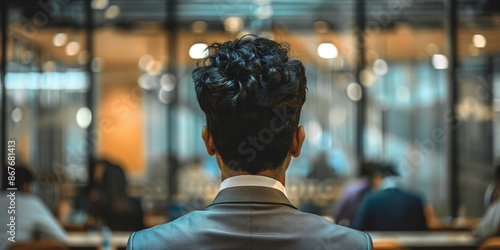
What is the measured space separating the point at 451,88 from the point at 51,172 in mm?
5509

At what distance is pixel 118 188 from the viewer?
17.0ft

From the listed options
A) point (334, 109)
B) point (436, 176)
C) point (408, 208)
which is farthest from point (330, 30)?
point (408, 208)

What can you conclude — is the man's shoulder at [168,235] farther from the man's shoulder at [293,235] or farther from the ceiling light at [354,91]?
the ceiling light at [354,91]

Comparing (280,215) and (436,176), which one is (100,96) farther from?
(280,215)

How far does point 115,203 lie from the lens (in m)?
5.10

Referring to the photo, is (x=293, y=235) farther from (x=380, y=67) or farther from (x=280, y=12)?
(x=380, y=67)

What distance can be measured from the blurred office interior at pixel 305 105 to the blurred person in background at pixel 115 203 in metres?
1.12

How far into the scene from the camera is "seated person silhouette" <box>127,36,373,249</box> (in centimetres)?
87

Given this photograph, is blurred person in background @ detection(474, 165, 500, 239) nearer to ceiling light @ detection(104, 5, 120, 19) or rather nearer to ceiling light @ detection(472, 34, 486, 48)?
ceiling light @ detection(472, 34, 486, 48)

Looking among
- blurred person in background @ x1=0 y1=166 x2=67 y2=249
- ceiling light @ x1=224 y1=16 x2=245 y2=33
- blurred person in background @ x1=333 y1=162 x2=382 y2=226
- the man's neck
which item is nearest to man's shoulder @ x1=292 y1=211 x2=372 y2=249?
the man's neck

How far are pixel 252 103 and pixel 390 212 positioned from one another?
3.76 metres

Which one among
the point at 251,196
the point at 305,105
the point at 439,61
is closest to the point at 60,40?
the point at 305,105

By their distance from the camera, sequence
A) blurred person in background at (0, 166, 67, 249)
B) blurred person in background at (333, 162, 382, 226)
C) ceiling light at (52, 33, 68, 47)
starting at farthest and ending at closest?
ceiling light at (52, 33, 68, 47) < blurred person in background at (333, 162, 382, 226) < blurred person in background at (0, 166, 67, 249)

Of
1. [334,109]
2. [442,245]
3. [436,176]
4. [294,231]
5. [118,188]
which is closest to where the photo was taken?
[294,231]
